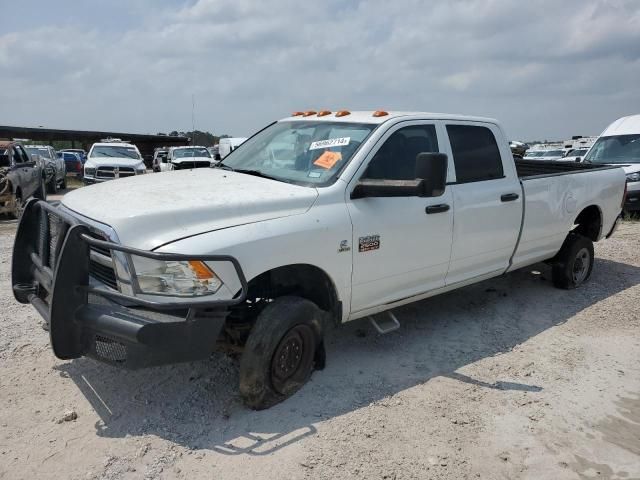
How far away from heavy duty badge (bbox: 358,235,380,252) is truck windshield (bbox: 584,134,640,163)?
33.3 ft

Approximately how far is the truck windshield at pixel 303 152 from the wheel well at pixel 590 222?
3.71 metres

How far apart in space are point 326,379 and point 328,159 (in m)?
1.61

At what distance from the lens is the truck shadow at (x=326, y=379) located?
322cm

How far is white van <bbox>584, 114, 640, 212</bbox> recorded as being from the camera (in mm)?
11156

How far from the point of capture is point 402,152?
4.16 m

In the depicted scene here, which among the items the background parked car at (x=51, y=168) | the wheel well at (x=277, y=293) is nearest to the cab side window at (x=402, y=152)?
the wheel well at (x=277, y=293)

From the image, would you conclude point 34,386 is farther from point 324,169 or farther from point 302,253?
point 324,169

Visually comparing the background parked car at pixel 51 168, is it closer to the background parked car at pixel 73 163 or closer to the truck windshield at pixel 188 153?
the truck windshield at pixel 188 153

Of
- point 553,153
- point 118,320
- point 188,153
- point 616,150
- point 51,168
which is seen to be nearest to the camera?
point 118,320

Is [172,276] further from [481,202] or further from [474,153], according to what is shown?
[474,153]

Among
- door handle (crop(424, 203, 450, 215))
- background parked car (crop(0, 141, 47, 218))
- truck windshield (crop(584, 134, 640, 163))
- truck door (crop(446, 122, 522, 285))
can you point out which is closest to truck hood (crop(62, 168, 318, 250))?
door handle (crop(424, 203, 450, 215))

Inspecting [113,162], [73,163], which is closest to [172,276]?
[113,162]

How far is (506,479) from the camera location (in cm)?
288

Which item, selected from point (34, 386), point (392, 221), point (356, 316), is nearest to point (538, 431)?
point (356, 316)
